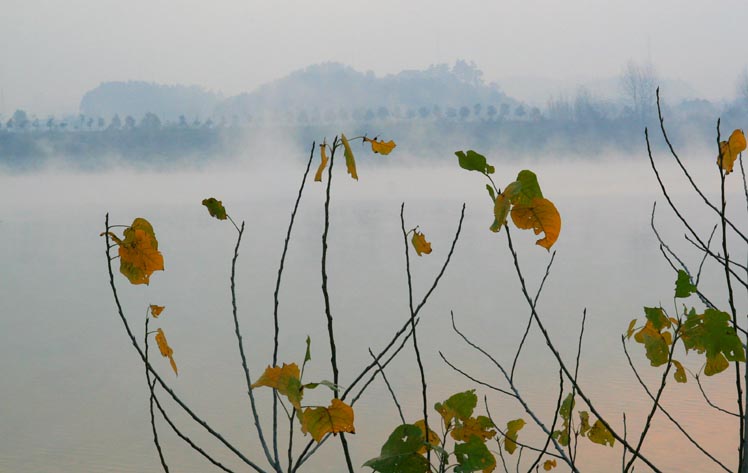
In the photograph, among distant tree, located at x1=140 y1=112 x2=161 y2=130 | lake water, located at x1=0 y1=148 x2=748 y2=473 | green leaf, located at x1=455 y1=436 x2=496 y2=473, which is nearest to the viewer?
green leaf, located at x1=455 y1=436 x2=496 y2=473

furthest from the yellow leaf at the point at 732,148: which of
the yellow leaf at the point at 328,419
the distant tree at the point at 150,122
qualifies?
the distant tree at the point at 150,122

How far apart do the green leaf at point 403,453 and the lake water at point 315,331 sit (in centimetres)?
184

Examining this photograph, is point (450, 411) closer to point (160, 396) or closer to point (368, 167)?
point (160, 396)

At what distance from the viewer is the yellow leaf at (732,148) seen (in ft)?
1.83

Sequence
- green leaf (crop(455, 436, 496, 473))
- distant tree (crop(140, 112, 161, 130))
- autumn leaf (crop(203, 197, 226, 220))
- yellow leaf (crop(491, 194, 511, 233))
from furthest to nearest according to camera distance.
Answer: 1. distant tree (crop(140, 112, 161, 130))
2. autumn leaf (crop(203, 197, 226, 220))
3. green leaf (crop(455, 436, 496, 473))
4. yellow leaf (crop(491, 194, 511, 233))

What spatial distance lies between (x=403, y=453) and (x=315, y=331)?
3695 millimetres

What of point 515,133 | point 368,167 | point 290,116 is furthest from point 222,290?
point 290,116

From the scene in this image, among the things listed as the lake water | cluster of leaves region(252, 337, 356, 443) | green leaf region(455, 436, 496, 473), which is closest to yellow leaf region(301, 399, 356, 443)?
cluster of leaves region(252, 337, 356, 443)

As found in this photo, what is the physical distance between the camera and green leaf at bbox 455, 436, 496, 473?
19.5 inches

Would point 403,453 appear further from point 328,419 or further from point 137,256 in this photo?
point 137,256

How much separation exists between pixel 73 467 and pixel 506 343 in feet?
6.81

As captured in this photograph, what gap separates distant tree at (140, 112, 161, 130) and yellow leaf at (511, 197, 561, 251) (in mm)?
35909

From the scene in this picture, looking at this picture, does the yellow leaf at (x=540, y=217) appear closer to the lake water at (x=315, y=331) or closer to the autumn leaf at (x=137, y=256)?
the autumn leaf at (x=137, y=256)

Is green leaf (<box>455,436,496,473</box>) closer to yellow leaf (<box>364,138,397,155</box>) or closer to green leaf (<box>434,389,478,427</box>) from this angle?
green leaf (<box>434,389,478,427</box>)
